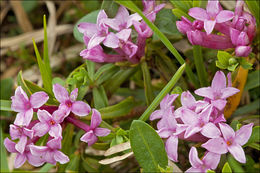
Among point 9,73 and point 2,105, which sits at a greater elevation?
point 2,105

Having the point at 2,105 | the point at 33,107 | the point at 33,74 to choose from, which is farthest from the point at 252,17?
the point at 33,74

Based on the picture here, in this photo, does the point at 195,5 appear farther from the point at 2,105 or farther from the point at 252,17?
the point at 2,105

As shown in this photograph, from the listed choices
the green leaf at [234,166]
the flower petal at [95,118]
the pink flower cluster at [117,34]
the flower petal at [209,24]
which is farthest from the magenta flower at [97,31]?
the green leaf at [234,166]

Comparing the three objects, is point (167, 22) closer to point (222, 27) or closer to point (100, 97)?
point (222, 27)

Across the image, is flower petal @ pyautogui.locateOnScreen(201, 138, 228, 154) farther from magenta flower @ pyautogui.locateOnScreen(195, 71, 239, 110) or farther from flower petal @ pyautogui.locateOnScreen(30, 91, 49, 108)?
flower petal @ pyautogui.locateOnScreen(30, 91, 49, 108)

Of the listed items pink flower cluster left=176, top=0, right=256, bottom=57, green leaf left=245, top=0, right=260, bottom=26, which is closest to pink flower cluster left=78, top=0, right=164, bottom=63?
pink flower cluster left=176, top=0, right=256, bottom=57

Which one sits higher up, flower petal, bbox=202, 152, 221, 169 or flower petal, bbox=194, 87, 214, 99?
flower petal, bbox=194, 87, 214, 99
